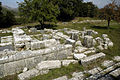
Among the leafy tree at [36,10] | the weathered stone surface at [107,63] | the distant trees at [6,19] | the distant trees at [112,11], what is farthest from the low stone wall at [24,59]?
the distant trees at [6,19]

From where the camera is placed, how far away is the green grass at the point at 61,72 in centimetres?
461

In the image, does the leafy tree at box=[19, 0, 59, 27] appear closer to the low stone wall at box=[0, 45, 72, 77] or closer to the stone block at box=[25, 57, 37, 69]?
the low stone wall at box=[0, 45, 72, 77]

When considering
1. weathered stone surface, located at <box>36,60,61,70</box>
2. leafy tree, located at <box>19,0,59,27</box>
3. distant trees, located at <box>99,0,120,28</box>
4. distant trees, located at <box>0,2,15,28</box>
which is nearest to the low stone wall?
weathered stone surface, located at <box>36,60,61,70</box>

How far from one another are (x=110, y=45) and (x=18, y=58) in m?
8.11

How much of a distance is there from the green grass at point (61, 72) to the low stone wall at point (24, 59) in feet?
3.29

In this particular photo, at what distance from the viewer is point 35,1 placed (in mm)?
15516

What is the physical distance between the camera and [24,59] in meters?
5.08

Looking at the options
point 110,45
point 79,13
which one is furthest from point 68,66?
point 79,13

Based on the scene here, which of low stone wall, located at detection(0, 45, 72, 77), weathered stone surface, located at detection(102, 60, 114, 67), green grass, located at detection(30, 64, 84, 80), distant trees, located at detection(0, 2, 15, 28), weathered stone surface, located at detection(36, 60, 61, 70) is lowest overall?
green grass, located at detection(30, 64, 84, 80)

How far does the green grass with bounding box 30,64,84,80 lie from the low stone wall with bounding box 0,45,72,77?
1004 millimetres

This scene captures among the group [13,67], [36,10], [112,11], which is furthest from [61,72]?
[112,11]

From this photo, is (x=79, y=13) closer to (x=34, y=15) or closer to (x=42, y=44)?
(x=34, y=15)

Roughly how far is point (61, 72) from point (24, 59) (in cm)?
216

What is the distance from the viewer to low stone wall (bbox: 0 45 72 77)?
467 centimetres
